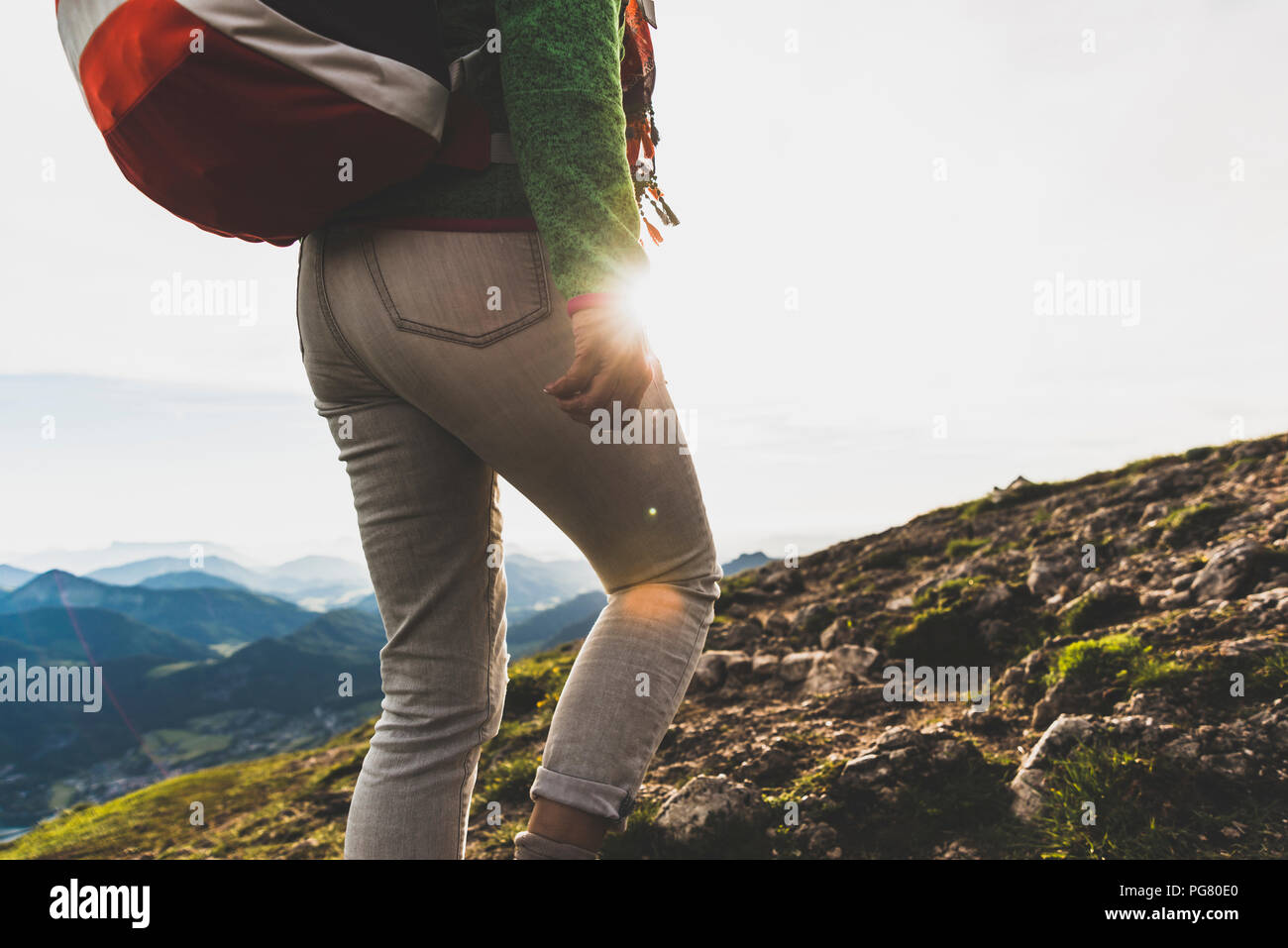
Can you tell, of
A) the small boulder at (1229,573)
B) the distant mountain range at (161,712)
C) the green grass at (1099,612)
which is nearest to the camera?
the small boulder at (1229,573)

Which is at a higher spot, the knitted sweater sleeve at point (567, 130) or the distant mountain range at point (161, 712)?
the knitted sweater sleeve at point (567, 130)

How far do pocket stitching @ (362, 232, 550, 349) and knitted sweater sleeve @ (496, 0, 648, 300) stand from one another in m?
0.08

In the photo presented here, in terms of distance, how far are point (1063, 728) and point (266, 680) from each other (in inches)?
5983

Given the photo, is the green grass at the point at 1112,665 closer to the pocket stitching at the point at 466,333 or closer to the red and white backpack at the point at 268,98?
the pocket stitching at the point at 466,333

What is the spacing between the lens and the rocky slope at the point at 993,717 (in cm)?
269

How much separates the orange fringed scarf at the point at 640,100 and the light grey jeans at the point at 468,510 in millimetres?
456

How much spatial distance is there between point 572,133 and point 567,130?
10 mm

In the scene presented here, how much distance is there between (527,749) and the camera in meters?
4.80

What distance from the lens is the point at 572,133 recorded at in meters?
A: 1.32

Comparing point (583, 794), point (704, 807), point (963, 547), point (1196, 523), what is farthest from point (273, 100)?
point (963, 547)

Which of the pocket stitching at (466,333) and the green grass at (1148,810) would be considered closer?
the pocket stitching at (466,333)

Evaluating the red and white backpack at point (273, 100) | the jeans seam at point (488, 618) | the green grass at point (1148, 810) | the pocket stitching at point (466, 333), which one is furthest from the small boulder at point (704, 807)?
the red and white backpack at point (273, 100)

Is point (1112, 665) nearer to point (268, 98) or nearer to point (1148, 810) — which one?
point (1148, 810)
